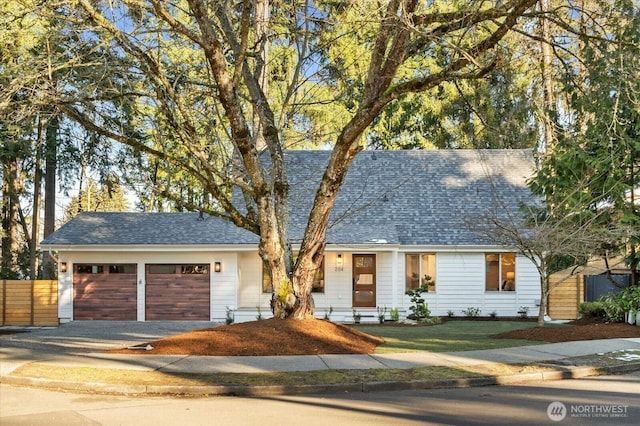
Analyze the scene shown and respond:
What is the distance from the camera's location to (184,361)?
11.7 meters

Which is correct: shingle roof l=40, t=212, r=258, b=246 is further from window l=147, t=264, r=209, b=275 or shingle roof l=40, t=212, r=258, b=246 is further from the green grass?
the green grass

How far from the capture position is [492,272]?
25344mm

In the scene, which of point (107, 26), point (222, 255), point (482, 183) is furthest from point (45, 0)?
point (482, 183)

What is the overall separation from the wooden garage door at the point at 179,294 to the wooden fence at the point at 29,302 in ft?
11.5

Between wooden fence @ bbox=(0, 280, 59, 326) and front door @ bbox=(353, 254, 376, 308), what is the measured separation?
36.7 ft

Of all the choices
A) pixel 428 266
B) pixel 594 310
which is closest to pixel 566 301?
pixel 428 266

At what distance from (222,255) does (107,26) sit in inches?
549

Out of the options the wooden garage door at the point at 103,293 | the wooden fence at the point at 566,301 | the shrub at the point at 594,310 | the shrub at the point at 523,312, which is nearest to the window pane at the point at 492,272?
the shrub at the point at 523,312

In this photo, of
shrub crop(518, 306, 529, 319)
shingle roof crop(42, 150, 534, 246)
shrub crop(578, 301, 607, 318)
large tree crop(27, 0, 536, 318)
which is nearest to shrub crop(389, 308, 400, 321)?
shingle roof crop(42, 150, 534, 246)

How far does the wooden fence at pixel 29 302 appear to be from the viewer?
24.7 metres

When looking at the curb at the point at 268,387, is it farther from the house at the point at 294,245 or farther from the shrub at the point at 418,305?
the house at the point at 294,245

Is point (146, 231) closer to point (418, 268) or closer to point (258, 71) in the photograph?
point (418, 268)

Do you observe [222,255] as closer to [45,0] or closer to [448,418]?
[45,0]

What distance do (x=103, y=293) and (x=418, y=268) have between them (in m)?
11.9
